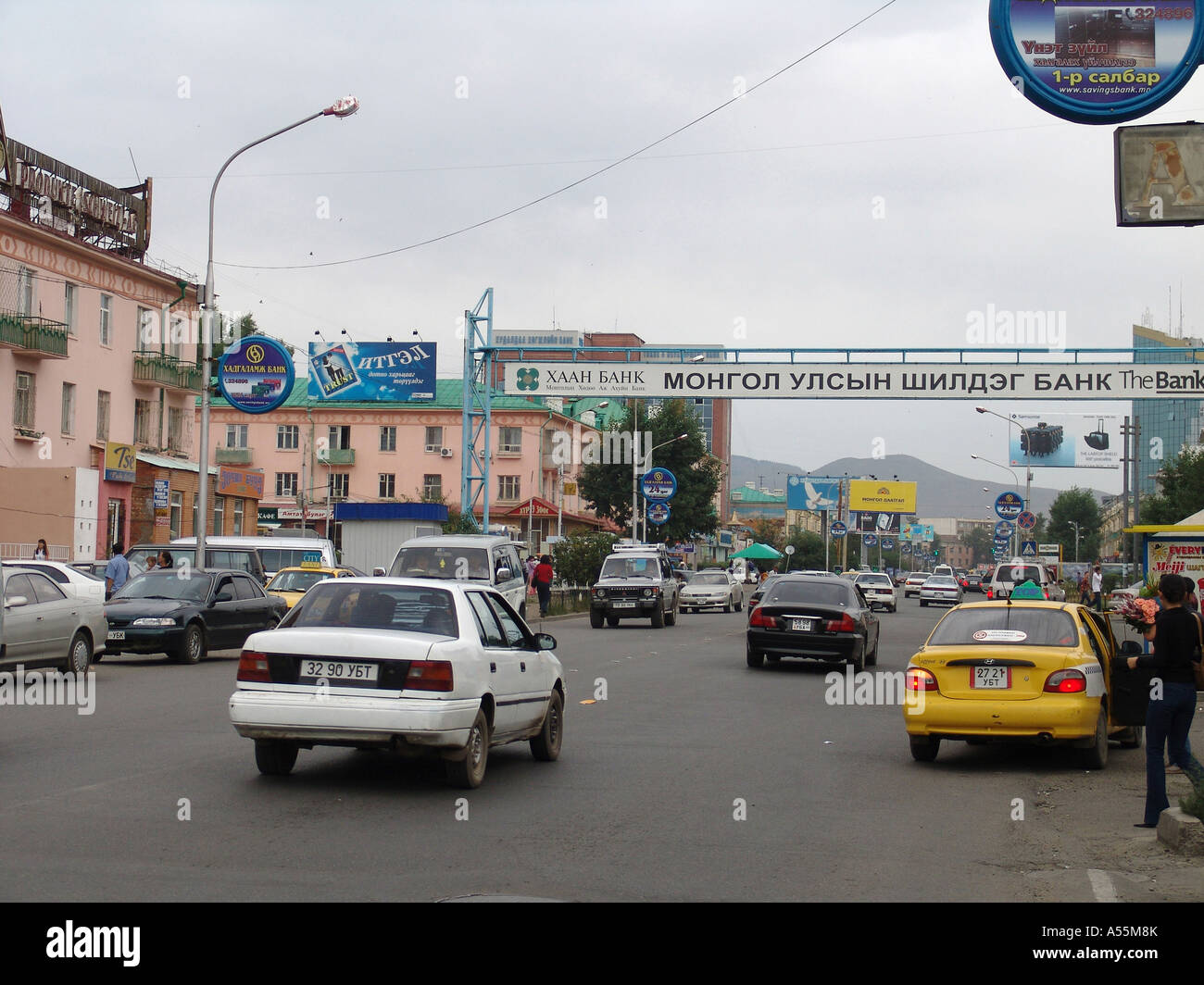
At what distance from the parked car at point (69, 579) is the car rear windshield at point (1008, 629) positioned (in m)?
11.3

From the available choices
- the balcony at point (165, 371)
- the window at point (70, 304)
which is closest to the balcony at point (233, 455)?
the balcony at point (165, 371)

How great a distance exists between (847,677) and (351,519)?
36589 millimetres

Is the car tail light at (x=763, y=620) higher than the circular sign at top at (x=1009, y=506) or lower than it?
lower

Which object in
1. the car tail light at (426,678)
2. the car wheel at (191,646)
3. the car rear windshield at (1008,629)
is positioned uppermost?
the car rear windshield at (1008,629)

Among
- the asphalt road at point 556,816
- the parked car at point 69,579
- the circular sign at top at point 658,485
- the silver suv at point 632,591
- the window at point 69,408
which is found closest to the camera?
the asphalt road at point 556,816

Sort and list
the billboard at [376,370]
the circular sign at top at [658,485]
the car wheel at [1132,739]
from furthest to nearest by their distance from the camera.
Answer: the billboard at [376,370]
the circular sign at top at [658,485]
the car wheel at [1132,739]

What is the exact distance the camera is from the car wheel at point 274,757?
1054 cm

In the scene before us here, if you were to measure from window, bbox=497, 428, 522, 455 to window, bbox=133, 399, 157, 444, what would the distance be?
3556cm

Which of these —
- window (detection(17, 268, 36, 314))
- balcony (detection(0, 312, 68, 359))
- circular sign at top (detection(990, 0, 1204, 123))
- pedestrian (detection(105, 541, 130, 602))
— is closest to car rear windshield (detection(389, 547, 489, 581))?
pedestrian (detection(105, 541, 130, 602))

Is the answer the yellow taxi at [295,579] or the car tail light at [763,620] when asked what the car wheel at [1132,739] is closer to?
the car tail light at [763,620]

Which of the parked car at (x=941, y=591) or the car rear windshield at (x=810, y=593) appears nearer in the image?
the car rear windshield at (x=810, y=593)

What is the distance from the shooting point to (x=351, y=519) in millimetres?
56500

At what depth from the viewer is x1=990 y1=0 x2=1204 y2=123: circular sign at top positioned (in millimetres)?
12023
